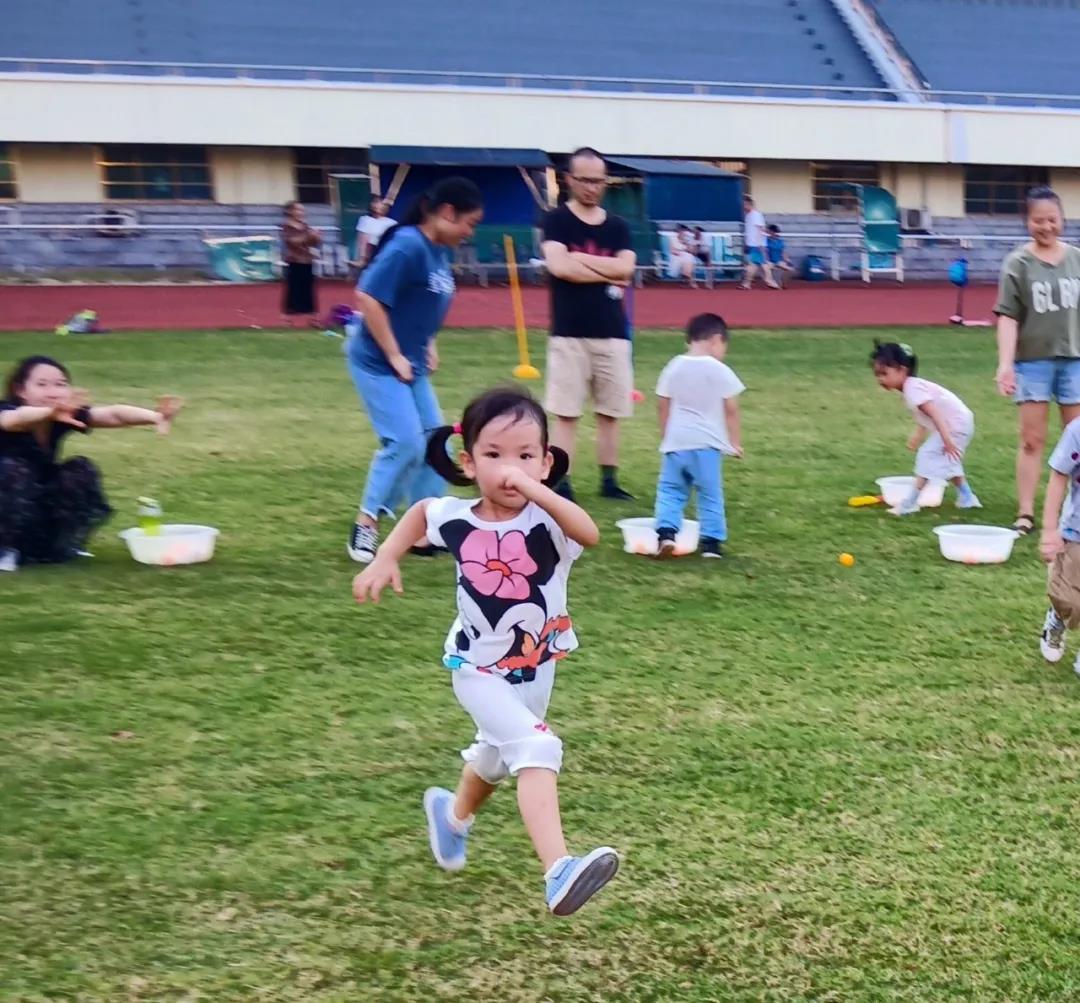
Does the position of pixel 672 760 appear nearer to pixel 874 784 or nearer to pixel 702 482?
pixel 874 784

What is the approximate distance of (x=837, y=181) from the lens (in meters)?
37.6

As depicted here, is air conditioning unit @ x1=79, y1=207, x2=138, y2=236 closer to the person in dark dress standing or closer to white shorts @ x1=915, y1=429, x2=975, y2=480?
the person in dark dress standing

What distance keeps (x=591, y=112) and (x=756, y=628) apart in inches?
1143

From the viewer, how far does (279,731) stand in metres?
4.67

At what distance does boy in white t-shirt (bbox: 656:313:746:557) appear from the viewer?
7000 millimetres

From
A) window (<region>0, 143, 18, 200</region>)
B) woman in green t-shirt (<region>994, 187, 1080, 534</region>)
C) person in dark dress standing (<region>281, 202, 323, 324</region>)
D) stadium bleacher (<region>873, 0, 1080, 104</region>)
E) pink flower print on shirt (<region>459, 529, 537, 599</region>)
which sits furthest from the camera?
stadium bleacher (<region>873, 0, 1080, 104</region>)

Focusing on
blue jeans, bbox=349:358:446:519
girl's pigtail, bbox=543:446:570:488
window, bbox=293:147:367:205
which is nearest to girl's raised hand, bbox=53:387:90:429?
blue jeans, bbox=349:358:446:519

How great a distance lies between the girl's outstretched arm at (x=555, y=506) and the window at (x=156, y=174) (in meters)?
30.3

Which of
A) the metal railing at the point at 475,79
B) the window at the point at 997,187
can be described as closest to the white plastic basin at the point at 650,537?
the metal railing at the point at 475,79

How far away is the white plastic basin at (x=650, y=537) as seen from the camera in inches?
281

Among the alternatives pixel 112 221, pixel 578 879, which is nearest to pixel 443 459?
pixel 578 879

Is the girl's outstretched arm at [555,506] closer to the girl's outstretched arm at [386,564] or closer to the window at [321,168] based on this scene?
the girl's outstretched arm at [386,564]

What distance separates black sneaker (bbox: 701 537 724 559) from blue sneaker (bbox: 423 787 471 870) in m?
3.75

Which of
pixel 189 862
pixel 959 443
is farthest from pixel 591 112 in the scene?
pixel 189 862
